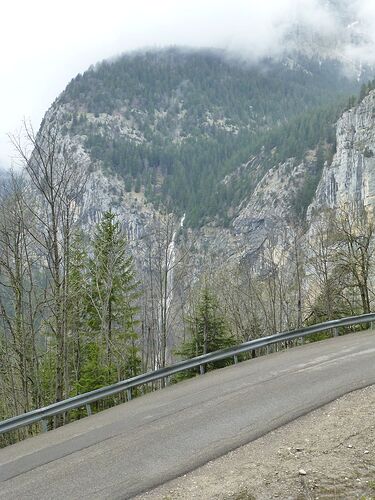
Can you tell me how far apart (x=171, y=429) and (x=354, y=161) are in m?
113

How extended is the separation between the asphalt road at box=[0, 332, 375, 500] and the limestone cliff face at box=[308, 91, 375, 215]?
311 feet

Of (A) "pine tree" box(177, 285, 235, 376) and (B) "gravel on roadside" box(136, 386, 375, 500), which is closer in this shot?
(B) "gravel on roadside" box(136, 386, 375, 500)

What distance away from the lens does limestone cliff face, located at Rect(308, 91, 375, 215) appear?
10694 centimetres

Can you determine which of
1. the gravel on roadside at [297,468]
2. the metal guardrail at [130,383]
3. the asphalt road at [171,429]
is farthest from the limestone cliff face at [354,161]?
the gravel on roadside at [297,468]

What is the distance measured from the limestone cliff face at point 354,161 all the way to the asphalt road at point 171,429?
3730 inches

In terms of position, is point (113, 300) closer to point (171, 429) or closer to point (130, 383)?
point (130, 383)

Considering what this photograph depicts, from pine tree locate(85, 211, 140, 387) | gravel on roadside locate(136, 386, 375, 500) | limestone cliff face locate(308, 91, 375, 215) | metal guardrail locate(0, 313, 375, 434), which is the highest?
limestone cliff face locate(308, 91, 375, 215)

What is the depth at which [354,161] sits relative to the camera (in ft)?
370

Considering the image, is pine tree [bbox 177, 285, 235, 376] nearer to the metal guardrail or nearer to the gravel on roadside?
the metal guardrail

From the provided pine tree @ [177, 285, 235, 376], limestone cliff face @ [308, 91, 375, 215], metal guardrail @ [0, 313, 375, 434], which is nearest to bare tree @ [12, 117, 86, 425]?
metal guardrail @ [0, 313, 375, 434]

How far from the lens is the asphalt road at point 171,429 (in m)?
6.68

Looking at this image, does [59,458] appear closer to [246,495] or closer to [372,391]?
[246,495]

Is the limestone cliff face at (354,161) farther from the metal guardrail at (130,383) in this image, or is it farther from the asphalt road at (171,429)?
the asphalt road at (171,429)

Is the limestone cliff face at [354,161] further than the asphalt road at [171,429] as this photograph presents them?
Yes
